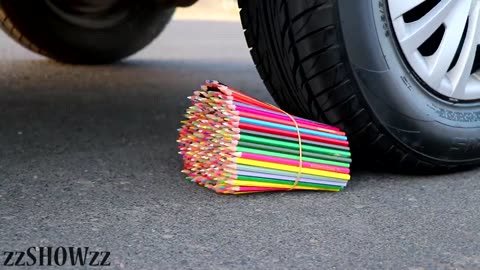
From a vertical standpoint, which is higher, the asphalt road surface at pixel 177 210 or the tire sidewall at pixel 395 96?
the tire sidewall at pixel 395 96

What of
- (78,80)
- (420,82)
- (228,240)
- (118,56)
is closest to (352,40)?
(420,82)

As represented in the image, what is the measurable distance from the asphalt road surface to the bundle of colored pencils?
0.04 m

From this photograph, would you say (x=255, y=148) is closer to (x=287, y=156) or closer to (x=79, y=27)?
(x=287, y=156)

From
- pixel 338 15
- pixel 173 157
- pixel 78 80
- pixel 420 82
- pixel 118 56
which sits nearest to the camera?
pixel 338 15

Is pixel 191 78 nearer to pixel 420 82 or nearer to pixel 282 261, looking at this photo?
pixel 420 82

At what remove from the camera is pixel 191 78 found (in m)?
3.58

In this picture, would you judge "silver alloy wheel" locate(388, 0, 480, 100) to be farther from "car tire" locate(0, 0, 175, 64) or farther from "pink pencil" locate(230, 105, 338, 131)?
"car tire" locate(0, 0, 175, 64)

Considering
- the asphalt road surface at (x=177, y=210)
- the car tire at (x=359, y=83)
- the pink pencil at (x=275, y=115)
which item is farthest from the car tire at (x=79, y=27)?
the pink pencil at (x=275, y=115)

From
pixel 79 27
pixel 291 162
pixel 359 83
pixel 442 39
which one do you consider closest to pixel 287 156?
pixel 291 162

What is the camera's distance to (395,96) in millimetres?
1767

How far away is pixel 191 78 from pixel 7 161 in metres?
1.76

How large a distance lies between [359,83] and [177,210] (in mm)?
560

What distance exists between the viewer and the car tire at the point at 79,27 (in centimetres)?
334

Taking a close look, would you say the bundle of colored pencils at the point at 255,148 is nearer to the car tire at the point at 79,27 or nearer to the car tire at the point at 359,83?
the car tire at the point at 359,83
